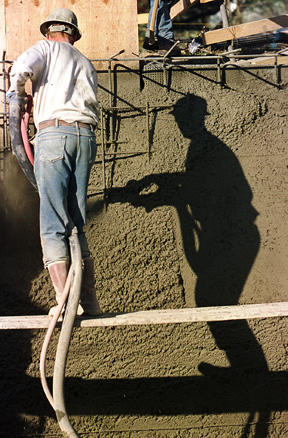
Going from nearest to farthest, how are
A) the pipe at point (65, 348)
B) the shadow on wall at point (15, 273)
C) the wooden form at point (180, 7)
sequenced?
the pipe at point (65, 348)
the shadow on wall at point (15, 273)
the wooden form at point (180, 7)

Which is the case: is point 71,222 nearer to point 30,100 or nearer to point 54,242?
point 54,242

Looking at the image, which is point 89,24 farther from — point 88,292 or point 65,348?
point 65,348

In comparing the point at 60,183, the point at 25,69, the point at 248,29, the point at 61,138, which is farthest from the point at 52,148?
the point at 248,29

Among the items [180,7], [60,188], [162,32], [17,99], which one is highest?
[180,7]

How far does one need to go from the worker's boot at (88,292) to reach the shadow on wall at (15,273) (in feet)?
2.80

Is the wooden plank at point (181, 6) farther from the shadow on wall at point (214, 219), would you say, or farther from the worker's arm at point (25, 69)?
the worker's arm at point (25, 69)

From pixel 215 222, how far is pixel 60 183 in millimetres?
1454

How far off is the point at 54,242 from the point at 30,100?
2.90ft

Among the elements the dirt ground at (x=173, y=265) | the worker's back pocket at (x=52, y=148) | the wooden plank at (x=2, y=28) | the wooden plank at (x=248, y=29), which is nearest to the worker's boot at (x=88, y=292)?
the worker's back pocket at (x=52, y=148)

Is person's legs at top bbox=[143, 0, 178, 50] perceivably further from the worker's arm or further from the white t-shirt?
the worker's arm

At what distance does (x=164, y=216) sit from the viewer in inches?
150

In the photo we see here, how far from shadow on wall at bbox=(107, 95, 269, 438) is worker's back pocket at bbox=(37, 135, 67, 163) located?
1.04 meters

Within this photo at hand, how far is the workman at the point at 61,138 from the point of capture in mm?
2803

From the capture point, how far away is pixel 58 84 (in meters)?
2.93
